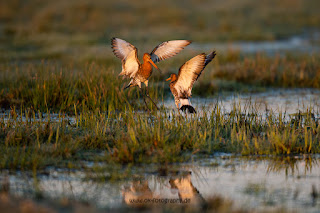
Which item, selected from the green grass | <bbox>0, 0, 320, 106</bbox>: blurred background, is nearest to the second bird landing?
the green grass

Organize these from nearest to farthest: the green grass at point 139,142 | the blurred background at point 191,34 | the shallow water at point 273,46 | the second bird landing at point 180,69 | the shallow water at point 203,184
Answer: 1. the shallow water at point 203,184
2. the green grass at point 139,142
3. the second bird landing at point 180,69
4. the blurred background at point 191,34
5. the shallow water at point 273,46

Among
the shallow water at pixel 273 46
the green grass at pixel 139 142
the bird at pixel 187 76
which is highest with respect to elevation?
the shallow water at pixel 273 46

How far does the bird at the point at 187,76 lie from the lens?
7.24m

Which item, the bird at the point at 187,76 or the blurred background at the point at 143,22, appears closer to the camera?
the bird at the point at 187,76

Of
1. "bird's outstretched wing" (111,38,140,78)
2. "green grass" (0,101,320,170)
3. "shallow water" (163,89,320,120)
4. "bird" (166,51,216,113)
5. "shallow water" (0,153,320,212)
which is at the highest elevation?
"bird's outstretched wing" (111,38,140,78)

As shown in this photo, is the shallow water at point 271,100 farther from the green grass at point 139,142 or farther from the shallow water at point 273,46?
the shallow water at point 273,46

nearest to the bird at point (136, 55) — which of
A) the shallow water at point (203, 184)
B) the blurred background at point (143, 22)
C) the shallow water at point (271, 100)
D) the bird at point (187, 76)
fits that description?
the bird at point (187, 76)

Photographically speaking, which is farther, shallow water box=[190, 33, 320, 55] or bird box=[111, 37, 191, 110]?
shallow water box=[190, 33, 320, 55]

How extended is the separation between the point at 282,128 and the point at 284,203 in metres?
2.69

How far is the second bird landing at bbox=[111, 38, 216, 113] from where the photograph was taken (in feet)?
24.1

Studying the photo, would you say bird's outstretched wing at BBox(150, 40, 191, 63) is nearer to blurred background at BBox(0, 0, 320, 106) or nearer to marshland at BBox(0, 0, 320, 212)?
marshland at BBox(0, 0, 320, 212)

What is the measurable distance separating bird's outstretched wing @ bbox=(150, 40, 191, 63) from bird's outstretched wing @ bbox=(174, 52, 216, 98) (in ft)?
1.79

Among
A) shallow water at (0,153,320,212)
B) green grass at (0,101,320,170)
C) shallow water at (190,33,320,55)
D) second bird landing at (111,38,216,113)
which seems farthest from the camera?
shallow water at (190,33,320,55)

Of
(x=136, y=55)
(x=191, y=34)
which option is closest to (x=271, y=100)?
(x=136, y=55)
